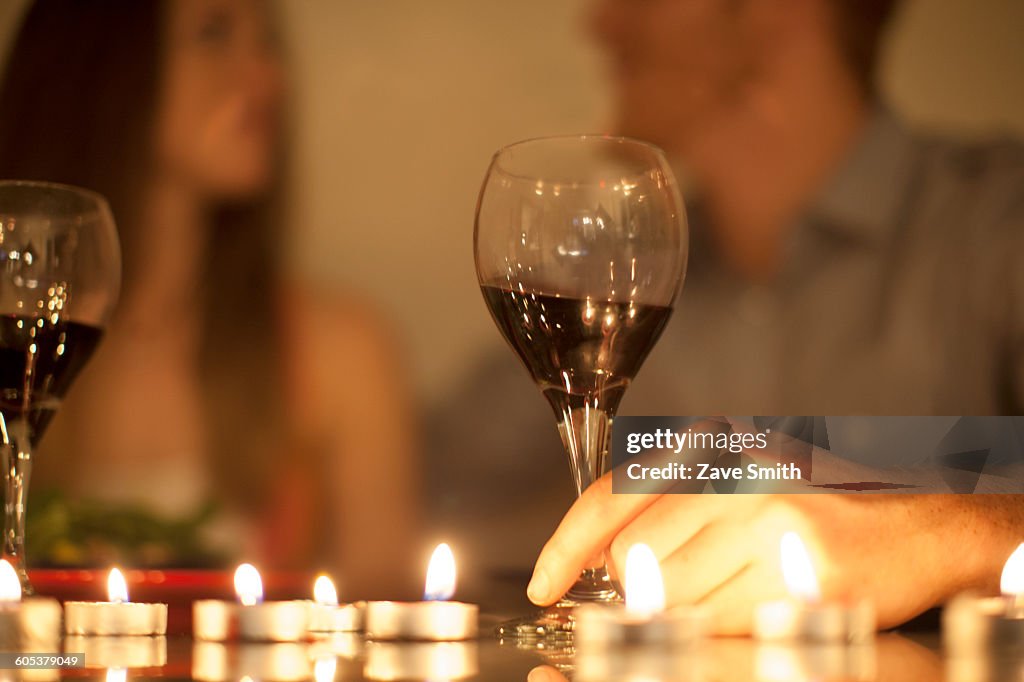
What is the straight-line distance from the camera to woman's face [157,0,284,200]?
212 cm

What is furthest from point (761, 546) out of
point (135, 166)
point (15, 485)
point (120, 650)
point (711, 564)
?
point (135, 166)

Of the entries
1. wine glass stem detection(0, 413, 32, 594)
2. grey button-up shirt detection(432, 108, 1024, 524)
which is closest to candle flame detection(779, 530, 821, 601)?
wine glass stem detection(0, 413, 32, 594)

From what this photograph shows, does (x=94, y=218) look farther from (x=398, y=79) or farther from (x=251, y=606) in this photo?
(x=398, y=79)

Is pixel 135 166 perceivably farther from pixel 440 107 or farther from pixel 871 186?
pixel 871 186

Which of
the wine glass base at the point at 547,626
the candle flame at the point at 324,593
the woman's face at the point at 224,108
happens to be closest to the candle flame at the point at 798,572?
the wine glass base at the point at 547,626

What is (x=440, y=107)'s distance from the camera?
6.84ft

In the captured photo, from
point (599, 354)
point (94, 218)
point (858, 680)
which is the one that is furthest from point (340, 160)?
point (858, 680)

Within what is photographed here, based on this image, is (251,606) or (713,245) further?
(713,245)

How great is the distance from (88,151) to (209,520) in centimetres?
80

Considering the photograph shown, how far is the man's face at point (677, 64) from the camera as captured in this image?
200 centimetres

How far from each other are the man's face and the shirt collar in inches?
9.7

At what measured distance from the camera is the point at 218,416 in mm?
2051

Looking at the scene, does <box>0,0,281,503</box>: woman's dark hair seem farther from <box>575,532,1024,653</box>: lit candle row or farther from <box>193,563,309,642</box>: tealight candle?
<box>575,532,1024,653</box>: lit candle row

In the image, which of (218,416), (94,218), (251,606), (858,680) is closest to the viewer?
(858,680)
